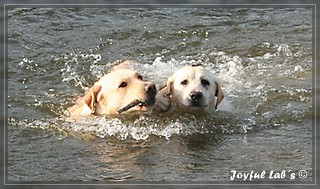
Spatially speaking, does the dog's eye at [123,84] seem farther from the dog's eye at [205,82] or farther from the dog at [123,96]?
the dog's eye at [205,82]

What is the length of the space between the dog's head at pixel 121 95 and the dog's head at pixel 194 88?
0.33 m

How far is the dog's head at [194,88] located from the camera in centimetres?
711

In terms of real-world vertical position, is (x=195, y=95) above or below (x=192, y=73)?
below

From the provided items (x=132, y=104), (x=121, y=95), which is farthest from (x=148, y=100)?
(x=121, y=95)

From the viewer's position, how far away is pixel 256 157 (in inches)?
254

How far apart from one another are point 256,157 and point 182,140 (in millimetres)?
896

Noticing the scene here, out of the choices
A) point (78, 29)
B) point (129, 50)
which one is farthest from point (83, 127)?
point (78, 29)

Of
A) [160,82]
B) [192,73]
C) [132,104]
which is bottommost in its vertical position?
[160,82]

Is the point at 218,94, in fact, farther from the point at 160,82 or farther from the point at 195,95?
the point at 160,82

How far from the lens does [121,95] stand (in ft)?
23.5

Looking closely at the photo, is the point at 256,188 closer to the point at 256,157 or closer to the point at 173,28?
the point at 256,157

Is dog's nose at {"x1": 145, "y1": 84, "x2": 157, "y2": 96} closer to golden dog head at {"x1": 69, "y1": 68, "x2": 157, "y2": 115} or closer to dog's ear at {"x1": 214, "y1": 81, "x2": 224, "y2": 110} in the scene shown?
golden dog head at {"x1": 69, "y1": 68, "x2": 157, "y2": 115}

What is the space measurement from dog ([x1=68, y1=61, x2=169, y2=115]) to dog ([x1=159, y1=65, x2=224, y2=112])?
0.14 metres

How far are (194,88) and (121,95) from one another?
77 cm
